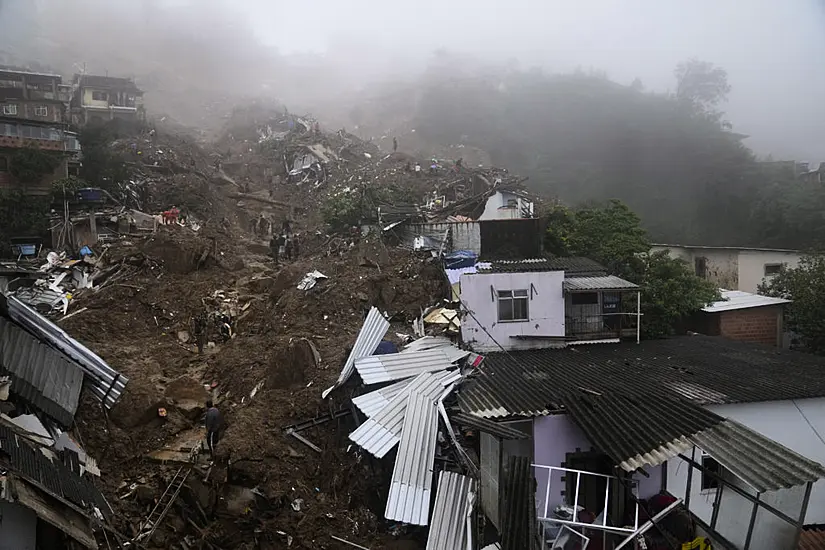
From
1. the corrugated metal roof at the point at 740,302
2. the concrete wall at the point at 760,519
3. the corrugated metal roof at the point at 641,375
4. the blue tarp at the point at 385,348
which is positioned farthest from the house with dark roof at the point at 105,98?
the concrete wall at the point at 760,519

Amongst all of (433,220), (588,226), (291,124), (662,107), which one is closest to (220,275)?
(433,220)

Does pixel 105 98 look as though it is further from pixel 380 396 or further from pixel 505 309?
pixel 380 396

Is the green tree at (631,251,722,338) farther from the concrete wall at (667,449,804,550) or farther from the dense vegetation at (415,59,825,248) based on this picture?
the dense vegetation at (415,59,825,248)

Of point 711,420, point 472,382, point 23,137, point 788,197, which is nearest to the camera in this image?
point 711,420

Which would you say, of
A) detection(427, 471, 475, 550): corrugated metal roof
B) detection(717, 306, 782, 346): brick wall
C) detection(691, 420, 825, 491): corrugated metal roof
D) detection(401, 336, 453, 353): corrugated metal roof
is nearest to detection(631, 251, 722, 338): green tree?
detection(717, 306, 782, 346): brick wall

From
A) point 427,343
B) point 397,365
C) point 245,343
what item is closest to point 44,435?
point 397,365

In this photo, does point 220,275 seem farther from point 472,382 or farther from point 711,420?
point 711,420
